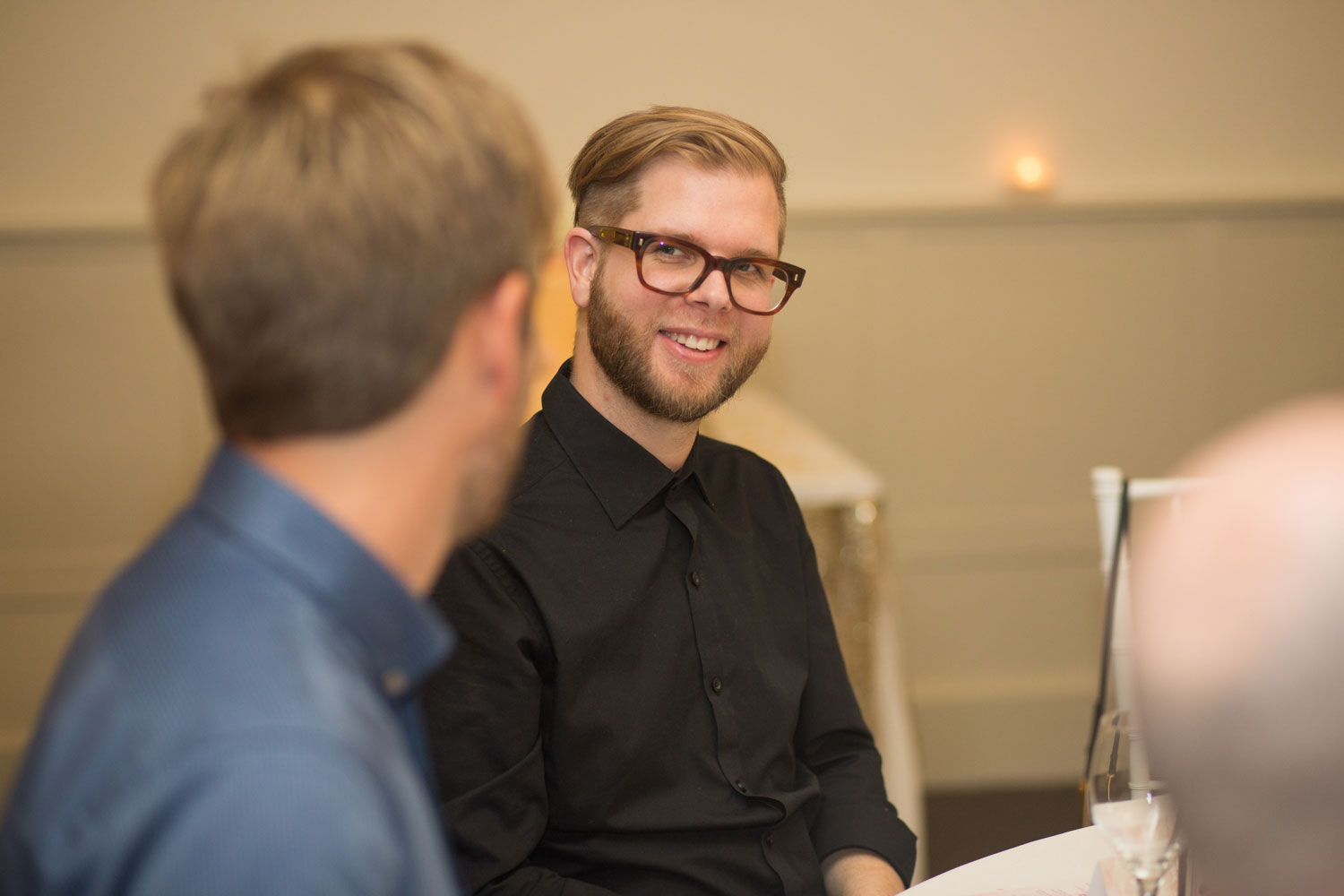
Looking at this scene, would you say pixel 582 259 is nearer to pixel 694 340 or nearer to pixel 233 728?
pixel 694 340

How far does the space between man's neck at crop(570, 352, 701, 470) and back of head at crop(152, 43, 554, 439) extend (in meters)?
0.75

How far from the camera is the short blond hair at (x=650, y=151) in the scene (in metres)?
1.49

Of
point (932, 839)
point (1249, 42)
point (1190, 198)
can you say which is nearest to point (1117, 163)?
point (1190, 198)

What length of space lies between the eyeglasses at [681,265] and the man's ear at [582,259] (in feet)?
0.07

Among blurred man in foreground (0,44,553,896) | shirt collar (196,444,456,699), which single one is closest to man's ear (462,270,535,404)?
blurred man in foreground (0,44,553,896)

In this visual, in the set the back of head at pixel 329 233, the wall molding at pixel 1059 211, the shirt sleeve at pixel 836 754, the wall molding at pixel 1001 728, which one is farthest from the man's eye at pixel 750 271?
the wall molding at pixel 1001 728

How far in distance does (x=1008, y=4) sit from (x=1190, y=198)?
786 mm

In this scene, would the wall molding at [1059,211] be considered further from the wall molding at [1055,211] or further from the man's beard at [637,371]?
the man's beard at [637,371]

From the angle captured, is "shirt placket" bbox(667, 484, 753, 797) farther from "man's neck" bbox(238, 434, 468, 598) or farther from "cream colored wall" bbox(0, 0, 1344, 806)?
"cream colored wall" bbox(0, 0, 1344, 806)

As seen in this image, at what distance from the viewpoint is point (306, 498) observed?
71 cm

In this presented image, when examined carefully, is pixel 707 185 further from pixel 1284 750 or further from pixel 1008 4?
pixel 1008 4

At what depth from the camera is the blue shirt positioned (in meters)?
0.59

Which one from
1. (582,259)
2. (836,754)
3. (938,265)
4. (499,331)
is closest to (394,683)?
(499,331)

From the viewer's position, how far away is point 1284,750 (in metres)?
0.53
